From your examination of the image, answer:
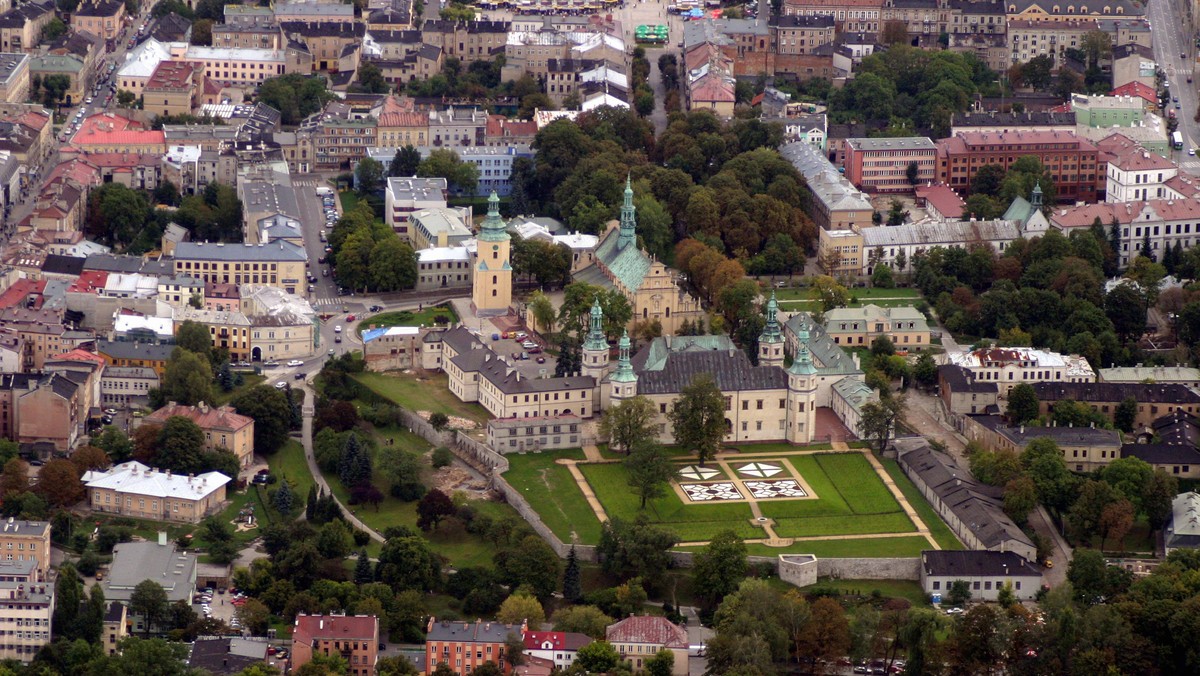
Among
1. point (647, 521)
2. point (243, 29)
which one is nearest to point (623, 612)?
point (647, 521)

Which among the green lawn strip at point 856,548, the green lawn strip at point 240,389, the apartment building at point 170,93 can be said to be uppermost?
the apartment building at point 170,93

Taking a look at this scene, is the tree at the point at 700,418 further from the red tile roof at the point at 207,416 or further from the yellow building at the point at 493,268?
the yellow building at the point at 493,268

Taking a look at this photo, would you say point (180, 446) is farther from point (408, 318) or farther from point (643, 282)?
point (643, 282)

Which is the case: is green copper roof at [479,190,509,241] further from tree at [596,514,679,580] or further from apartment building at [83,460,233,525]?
tree at [596,514,679,580]

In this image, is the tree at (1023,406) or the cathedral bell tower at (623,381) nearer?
the cathedral bell tower at (623,381)

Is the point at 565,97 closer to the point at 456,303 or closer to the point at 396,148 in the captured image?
the point at 396,148

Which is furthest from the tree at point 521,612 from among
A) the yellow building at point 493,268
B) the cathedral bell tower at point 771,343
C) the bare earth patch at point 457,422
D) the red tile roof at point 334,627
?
the yellow building at point 493,268

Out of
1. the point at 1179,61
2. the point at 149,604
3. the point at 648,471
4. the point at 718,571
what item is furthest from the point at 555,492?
the point at 1179,61

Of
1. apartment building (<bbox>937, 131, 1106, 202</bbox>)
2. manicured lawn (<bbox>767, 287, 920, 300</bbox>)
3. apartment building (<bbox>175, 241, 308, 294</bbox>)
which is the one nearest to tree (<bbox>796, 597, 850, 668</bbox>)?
manicured lawn (<bbox>767, 287, 920, 300</bbox>)
